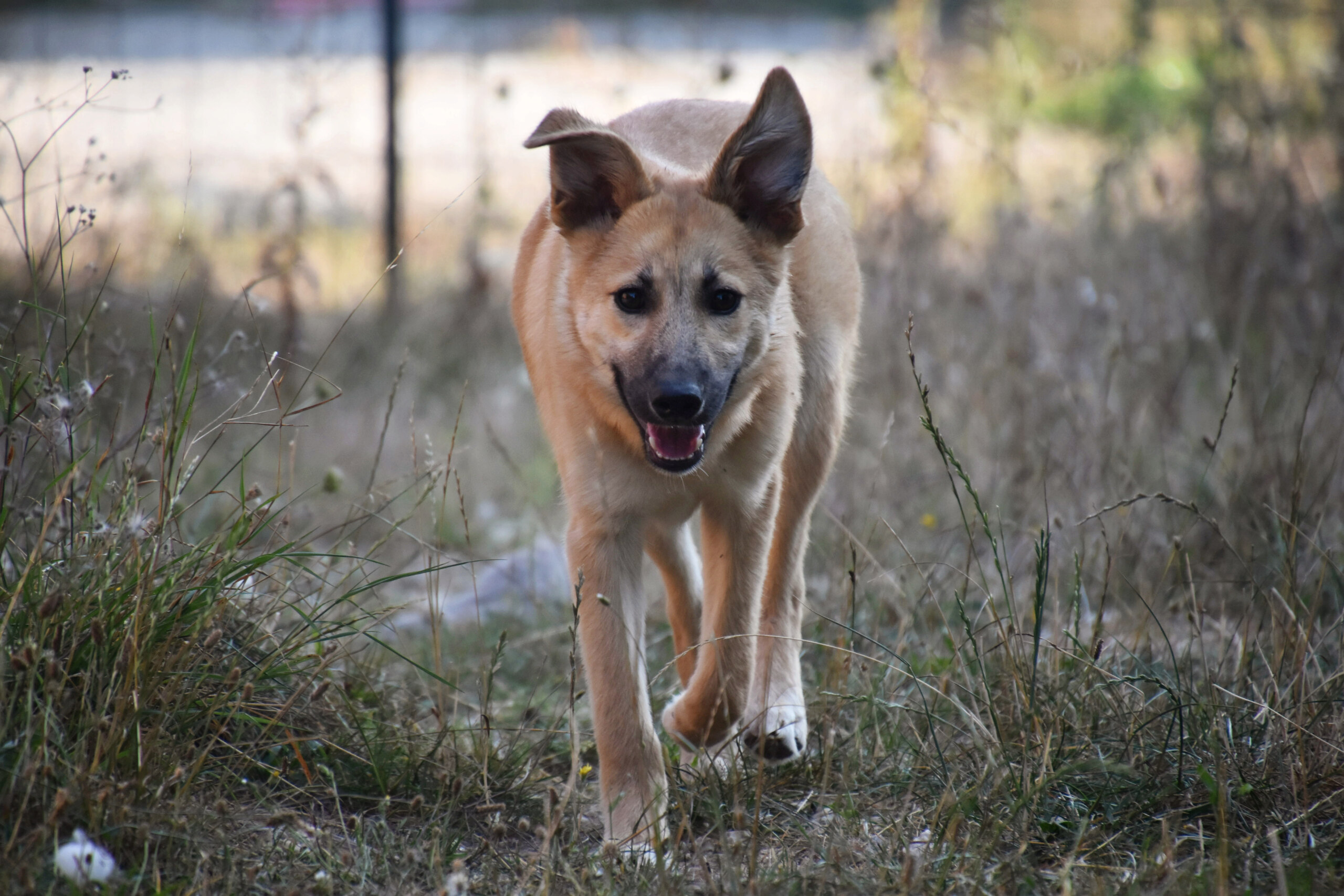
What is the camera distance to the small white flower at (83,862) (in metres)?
1.96

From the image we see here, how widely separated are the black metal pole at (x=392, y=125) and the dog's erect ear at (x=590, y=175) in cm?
437

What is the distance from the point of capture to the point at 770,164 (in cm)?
304

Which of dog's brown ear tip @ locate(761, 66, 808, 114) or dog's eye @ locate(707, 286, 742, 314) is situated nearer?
dog's brown ear tip @ locate(761, 66, 808, 114)

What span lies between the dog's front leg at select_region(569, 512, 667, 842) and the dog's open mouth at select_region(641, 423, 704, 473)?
0.68ft

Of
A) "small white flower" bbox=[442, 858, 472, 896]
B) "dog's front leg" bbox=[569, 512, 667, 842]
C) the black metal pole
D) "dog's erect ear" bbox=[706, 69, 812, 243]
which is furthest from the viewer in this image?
the black metal pole

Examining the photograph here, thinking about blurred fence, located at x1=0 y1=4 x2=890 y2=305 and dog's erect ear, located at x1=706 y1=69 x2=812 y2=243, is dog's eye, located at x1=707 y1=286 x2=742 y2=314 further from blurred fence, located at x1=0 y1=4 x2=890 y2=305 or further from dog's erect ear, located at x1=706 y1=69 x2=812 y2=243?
blurred fence, located at x1=0 y1=4 x2=890 y2=305

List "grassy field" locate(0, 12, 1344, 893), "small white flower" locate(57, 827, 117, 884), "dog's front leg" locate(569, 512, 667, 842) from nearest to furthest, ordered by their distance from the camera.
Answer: "small white flower" locate(57, 827, 117, 884) < "grassy field" locate(0, 12, 1344, 893) < "dog's front leg" locate(569, 512, 667, 842)

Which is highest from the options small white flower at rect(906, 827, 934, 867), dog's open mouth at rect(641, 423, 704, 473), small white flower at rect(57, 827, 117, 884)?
dog's open mouth at rect(641, 423, 704, 473)

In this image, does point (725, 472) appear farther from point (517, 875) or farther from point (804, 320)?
point (517, 875)

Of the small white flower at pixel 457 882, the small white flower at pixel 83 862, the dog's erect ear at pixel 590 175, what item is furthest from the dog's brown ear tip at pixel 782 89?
the small white flower at pixel 83 862

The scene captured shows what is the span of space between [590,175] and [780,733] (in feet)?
5.12

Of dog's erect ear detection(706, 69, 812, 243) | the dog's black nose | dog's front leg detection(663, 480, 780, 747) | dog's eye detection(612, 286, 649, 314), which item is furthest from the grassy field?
dog's erect ear detection(706, 69, 812, 243)

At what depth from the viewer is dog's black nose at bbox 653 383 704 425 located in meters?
2.69

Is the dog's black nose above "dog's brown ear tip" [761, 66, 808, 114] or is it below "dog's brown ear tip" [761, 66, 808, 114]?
below
